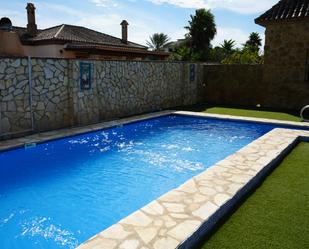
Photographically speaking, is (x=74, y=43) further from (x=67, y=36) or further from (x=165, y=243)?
(x=165, y=243)

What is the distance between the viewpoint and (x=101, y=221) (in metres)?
4.75

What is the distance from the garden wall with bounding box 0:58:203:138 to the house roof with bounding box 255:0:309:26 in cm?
494

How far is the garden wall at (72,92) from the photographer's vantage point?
8695 mm

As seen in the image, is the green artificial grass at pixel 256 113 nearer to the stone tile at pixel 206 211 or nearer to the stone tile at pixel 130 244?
the stone tile at pixel 206 211

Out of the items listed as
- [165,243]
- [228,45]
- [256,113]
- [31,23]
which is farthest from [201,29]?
[165,243]

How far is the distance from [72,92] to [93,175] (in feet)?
14.3

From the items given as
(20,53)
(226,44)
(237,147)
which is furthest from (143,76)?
(226,44)

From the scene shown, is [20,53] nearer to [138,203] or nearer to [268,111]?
[138,203]

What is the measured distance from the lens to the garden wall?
8.70 metres

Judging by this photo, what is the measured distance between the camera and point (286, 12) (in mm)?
14805

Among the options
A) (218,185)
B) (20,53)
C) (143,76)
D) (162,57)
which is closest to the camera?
(218,185)

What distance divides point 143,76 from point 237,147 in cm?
615

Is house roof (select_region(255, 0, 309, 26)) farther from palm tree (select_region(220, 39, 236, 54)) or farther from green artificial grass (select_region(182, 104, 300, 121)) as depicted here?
palm tree (select_region(220, 39, 236, 54))

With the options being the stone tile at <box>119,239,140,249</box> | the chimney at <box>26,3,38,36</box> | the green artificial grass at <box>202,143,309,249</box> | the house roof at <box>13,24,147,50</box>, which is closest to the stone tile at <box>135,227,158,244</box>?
the stone tile at <box>119,239,140,249</box>
